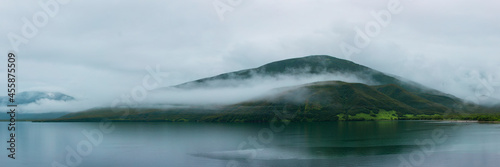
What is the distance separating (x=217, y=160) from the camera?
81.6 metres

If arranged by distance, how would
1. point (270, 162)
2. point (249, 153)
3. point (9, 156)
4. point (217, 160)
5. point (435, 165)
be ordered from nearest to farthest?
point (435, 165) → point (270, 162) → point (217, 160) → point (249, 153) → point (9, 156)

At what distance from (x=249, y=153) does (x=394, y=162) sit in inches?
1351

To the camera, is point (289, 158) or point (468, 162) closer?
point (468, 162)

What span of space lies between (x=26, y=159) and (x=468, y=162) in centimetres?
10230

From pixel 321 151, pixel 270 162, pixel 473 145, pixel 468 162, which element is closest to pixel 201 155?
pixel 270 162

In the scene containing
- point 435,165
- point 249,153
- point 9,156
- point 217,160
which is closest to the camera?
point 435,165

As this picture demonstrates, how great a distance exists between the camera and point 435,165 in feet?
231

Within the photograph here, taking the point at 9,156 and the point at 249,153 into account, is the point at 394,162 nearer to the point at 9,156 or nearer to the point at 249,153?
the point at 249,153

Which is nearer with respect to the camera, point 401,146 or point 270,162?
point 270,162

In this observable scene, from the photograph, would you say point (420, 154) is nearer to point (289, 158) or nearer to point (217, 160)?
point (289, 158)

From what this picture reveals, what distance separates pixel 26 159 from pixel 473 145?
388 ft

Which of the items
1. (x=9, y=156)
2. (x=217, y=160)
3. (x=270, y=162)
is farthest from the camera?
(x=9, y=156)

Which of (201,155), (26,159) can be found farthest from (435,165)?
(26,159)

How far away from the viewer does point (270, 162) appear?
7662 cm
